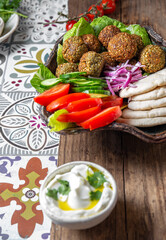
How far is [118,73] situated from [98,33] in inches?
16.4

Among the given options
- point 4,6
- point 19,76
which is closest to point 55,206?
point 19,76

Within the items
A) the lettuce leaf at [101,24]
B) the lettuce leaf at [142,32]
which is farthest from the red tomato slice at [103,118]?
the lettuce leaf at [101,24]

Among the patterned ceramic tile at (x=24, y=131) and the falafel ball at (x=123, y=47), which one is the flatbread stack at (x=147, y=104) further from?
the patterned ceramic tile at (x=24, y=131)

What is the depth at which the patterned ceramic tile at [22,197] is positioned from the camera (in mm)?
1547

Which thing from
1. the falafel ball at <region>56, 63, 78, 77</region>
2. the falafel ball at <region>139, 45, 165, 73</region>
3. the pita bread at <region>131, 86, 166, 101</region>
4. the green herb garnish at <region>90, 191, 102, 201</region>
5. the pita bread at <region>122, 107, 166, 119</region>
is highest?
the falafel ball at <region>139, 45, 165, 73</region>

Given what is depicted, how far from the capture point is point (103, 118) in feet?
4.60

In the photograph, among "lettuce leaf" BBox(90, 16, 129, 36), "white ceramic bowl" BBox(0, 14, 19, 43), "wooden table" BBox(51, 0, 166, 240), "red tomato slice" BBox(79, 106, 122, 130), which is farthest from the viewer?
"white ceramic bowl" BBox(0, 14, 19, 43)

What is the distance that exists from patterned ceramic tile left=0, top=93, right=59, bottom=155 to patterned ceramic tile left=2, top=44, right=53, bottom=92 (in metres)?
0.14

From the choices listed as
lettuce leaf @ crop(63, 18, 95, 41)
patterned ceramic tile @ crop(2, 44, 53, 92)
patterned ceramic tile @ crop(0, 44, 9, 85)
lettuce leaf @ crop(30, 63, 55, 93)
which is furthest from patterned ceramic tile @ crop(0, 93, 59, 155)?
lettuce leaf @ crop(63, 18, 95, 41)

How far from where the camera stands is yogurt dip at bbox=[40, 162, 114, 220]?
3.70ft

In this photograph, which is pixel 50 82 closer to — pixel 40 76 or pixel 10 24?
pixel 40 76

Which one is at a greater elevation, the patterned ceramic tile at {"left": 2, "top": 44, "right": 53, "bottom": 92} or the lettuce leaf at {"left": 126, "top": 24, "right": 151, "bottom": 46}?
the lettuce leaf at {"left": 126, "top": 24, "right": 151, "bottom": 46}

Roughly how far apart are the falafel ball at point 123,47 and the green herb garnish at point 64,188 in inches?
29.8

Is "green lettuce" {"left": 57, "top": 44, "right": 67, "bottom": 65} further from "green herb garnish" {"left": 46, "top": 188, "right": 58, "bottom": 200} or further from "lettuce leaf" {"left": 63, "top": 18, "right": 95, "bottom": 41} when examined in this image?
"green herb garnish" {"left": 46, "top": 188, "right": 58, "bottom": 200}
